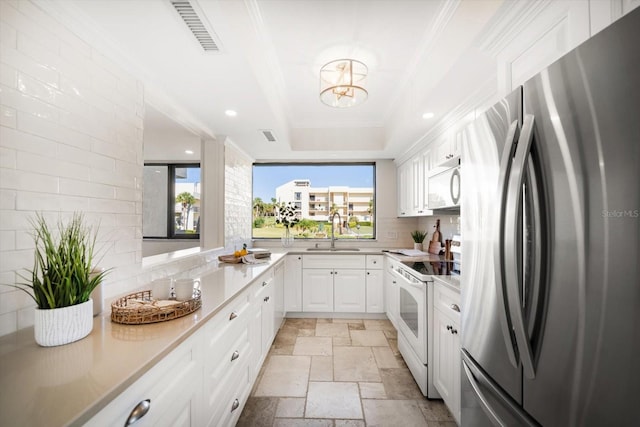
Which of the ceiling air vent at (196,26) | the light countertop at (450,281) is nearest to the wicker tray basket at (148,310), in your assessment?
the ceiling air vent at (196,26)

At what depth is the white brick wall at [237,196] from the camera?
326cm

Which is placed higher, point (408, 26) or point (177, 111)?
point (408, 26)

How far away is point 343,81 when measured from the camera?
2303mm

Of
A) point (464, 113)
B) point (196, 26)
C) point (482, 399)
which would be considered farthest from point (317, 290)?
point (196, 26)

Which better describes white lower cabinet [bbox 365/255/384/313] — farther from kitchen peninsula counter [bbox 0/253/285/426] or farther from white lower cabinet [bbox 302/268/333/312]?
kitchen peninsula counter [bbox 0/253/285/426]

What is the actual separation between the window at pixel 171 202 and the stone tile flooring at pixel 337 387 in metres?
2.68

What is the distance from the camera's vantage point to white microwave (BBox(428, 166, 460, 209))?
213 centimetres

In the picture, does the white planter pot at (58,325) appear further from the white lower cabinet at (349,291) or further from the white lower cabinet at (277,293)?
the white lower cabinet at (349,291)

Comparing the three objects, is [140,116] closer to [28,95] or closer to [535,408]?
[28,95]

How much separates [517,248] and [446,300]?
1189 mm

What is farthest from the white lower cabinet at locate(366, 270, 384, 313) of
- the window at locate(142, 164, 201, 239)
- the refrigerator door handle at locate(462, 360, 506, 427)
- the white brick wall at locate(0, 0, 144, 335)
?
the window at locate(142, 164, 201, 239)

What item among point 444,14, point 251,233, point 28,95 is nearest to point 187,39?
point 28,95

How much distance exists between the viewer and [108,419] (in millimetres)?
722

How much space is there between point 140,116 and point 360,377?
2.55 meters
